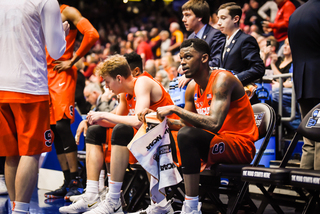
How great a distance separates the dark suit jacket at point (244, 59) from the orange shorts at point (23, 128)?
1.79 m

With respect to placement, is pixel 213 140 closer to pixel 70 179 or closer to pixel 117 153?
pixel 117 153

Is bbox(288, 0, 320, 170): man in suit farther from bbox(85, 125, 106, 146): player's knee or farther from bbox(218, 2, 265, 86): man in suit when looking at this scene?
bbox(85, 125, 106, 146): player's knee

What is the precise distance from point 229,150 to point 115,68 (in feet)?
4.20

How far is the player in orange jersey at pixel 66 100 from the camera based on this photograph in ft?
12.5

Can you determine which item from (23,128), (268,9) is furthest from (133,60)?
(268,9)

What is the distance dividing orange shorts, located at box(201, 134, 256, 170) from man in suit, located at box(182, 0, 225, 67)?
1274 millimetres

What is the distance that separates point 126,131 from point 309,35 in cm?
170

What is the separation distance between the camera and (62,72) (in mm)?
3910

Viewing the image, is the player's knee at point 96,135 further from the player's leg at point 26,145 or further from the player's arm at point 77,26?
the player's arm at point 77,26

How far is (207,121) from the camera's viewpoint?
2416 mm

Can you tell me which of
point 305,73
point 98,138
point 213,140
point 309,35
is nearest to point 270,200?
point 213,140

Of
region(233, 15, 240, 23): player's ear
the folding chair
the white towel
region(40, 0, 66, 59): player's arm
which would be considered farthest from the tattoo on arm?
region(233, 15, 240, 23): player's ear

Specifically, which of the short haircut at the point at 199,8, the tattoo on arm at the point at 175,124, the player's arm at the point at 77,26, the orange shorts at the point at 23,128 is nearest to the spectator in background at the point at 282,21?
the short haircut at the point at 199,8

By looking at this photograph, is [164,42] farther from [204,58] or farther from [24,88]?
[24,88]
